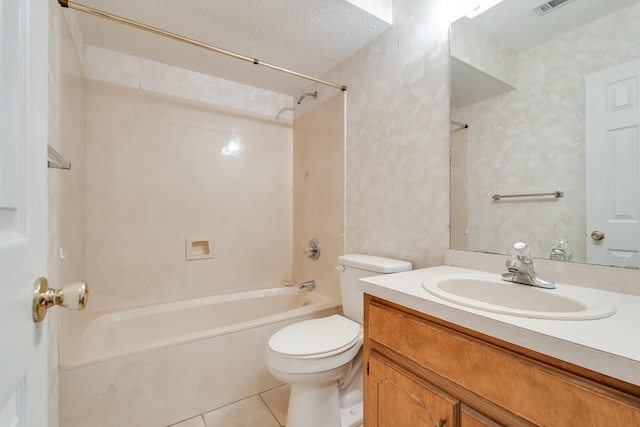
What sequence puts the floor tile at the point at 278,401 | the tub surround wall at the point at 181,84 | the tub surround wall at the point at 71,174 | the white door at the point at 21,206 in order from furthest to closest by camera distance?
the tub surround wall at the point at 181,84 < the floor tile at the point at 278,401 < the tub surround wall at the point at 71,174 < the white door at the point at 21,206

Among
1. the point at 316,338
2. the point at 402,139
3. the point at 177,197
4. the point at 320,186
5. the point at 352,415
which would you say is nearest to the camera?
the point at 316,338

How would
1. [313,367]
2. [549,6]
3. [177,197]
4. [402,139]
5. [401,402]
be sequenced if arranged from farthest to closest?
[177,197]
[402,139]
[313,367]
[549,6]
[401,402]

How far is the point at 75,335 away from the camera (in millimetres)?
1468

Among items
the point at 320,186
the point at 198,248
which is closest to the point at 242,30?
the point at 320,186

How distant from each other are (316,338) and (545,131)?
125 cm

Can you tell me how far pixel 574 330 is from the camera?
1.83 ft

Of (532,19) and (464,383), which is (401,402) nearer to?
(464,383)

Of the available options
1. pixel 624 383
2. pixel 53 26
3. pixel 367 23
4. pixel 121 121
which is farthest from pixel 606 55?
pixel 121 121

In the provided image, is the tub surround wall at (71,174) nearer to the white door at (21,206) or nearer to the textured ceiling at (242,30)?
the textured ceiling at (242,30)

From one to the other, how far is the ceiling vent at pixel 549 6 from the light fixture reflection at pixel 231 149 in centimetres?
198

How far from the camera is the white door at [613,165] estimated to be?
0.82 metres

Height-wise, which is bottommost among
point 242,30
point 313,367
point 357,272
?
point 313,367

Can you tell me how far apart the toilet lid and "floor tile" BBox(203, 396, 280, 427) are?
0.50 metres

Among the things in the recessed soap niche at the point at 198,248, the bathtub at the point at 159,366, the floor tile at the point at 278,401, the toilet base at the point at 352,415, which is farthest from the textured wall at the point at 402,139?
the recessed soap niche at the point at 198,248
